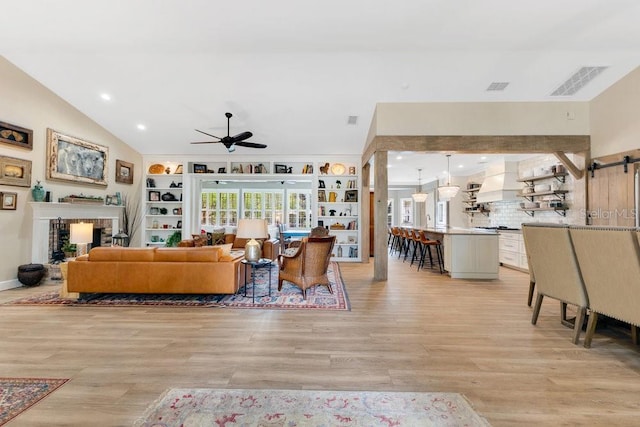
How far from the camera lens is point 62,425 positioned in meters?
1.63

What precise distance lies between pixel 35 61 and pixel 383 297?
21.1 feet

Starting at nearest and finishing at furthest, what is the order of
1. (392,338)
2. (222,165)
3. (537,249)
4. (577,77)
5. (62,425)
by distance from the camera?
(62,425), (392,338), (537,249), (577,77), (222,165)

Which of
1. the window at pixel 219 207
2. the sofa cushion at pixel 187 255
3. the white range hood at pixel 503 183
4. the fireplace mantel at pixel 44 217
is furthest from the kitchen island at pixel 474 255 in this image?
the fireplace mantel at pixel 44 217

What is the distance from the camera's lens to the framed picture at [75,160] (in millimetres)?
5332

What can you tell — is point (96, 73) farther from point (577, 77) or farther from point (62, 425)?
point (577, 77)

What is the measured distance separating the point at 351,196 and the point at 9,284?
6.75 m

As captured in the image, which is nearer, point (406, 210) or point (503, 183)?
point (503, 183)

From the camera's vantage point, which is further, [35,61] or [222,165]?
[222,165]

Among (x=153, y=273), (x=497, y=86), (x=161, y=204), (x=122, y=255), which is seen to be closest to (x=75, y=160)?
(x=161, y=204)

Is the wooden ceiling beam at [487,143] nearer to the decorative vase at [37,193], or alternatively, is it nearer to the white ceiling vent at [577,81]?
the white ceiling vent at [577,81]

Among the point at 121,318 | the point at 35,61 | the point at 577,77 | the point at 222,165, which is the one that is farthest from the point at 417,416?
the point at 222,165

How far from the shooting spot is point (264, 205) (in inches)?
365

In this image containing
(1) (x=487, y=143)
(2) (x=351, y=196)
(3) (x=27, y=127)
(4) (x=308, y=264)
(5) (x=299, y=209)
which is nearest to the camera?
(4) (x=308, y=264)

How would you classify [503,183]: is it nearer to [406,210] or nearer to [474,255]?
[474,255]
